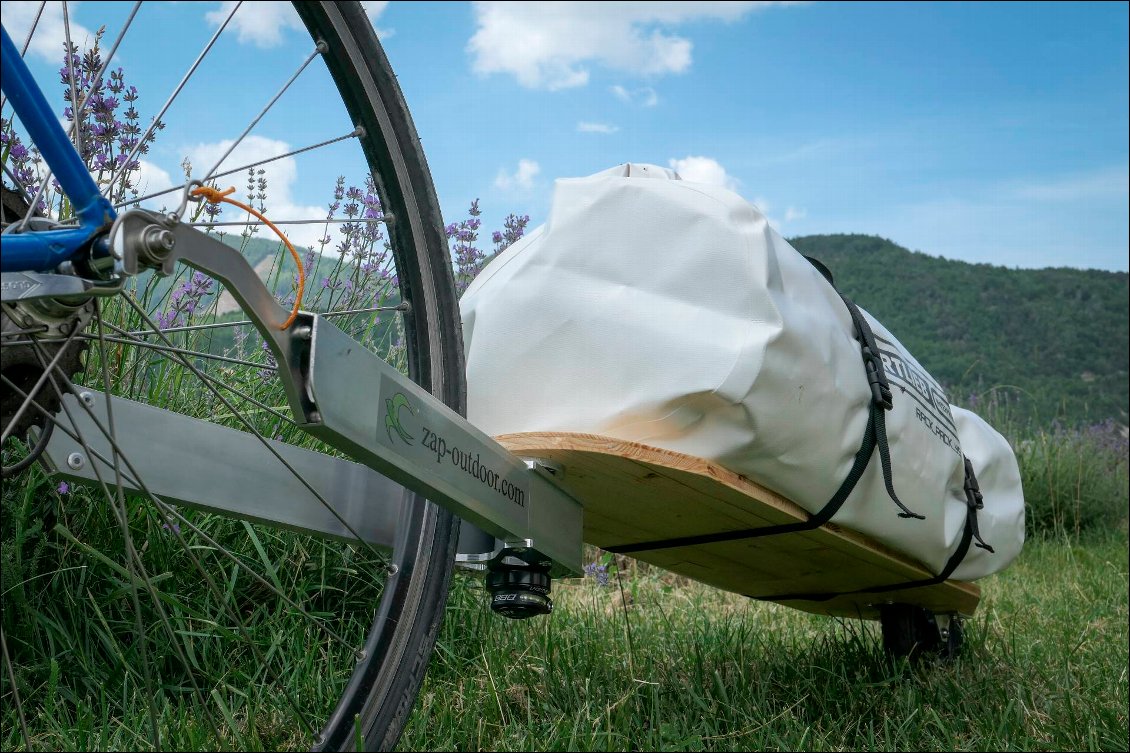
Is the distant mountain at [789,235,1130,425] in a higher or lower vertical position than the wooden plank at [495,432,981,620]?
higher

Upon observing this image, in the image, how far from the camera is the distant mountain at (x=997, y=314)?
21.5 meters

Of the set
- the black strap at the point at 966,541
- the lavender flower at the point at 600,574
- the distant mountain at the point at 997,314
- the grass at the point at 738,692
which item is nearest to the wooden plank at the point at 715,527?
the black strap at the point at 966,541

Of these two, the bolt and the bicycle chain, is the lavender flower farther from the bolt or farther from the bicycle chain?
the bolt

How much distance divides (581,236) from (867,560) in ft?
2.40

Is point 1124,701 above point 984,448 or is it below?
below

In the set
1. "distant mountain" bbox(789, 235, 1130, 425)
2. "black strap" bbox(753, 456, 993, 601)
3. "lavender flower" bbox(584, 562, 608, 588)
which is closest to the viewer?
"black strap" bbox(753, 456, 993, 601)

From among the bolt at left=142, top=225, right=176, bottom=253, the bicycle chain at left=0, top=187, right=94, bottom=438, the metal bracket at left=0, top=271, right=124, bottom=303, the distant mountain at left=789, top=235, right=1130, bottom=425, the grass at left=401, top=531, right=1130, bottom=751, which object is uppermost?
the distant mountain at left=789, top=235, right=1130, bottom=425

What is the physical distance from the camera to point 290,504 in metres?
1.19

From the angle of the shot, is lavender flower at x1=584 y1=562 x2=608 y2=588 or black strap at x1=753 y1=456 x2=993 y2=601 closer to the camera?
black strap at x1=753 y1=456 x2=993 y2=601

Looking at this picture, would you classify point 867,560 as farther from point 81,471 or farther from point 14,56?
point 14,56

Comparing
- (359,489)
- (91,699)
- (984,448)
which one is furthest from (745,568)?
(91,699)

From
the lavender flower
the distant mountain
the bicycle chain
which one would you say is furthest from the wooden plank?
the distant mountain

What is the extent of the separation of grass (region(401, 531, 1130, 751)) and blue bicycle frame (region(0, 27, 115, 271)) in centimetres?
79

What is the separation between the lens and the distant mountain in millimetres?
21516
